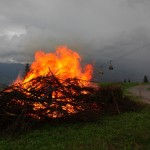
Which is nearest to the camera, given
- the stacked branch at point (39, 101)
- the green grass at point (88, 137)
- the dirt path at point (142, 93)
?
the green grass at point (88, 137)

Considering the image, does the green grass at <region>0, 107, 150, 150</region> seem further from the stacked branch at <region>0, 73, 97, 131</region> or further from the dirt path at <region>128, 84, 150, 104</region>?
the dirt path at <region>128, 84, 150, 104</region>

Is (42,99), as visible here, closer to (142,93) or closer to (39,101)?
(39,101)

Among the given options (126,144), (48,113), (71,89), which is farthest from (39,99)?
(126,144)

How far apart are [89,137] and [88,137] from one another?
0.12 ft

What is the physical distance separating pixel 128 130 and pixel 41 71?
6870 mm

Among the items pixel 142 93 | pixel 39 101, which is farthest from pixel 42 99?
A: pixel 142 93

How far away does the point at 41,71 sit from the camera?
1762cm

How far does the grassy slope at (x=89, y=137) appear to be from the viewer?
10.3 m

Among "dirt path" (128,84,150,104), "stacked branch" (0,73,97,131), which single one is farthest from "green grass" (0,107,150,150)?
"dirt path" (128,84,150,104)

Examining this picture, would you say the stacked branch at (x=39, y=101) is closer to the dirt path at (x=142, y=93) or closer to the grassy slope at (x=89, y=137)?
the grassy slope at (x=89, y=137)

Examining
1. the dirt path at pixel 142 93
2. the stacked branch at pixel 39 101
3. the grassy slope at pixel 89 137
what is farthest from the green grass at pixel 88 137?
the dirt path at pixel 142 93

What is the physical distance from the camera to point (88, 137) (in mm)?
11500

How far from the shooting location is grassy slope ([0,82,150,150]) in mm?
10289

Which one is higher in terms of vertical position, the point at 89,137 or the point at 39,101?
the point at 39,101
